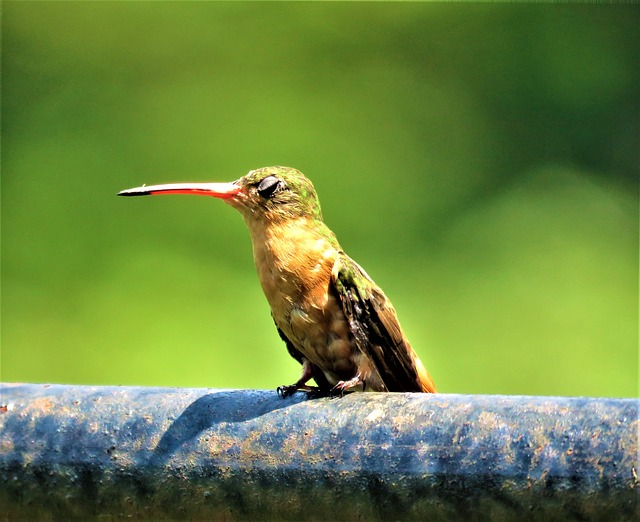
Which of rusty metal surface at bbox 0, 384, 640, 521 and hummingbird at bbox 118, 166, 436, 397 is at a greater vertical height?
hummingbird at bbox 118, 166, 436, 397

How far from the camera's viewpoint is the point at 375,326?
4.02 metres

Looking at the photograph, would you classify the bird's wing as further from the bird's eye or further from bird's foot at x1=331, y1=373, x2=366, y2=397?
the bird's eye

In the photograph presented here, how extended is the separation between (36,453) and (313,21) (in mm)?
5309

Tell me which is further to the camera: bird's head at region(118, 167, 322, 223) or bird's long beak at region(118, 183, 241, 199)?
bird's head at region(118, 167, 322, 223)

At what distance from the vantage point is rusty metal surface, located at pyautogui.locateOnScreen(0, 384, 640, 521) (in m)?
2.25

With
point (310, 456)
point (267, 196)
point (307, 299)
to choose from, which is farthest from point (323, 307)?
point (310, 456)

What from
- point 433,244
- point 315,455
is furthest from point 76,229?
point 315,455

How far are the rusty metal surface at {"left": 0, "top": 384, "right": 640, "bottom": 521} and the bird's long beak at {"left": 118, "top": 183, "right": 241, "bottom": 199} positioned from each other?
3.49ft

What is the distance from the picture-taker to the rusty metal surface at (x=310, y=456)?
225 centimetres

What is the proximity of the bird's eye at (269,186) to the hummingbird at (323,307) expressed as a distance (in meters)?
0.02

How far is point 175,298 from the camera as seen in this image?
5742 mm

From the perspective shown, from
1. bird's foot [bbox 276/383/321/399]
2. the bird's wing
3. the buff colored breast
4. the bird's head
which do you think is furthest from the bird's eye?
bird's foot [bbox 276/383/321/399]

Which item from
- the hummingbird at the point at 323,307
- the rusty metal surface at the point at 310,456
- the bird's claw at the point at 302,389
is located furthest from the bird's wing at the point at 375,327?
the rusty metal surface at the point at 310,456

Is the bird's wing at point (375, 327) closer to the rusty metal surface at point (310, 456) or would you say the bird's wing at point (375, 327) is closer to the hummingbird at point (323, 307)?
the hummingbird at point (323, 307)
